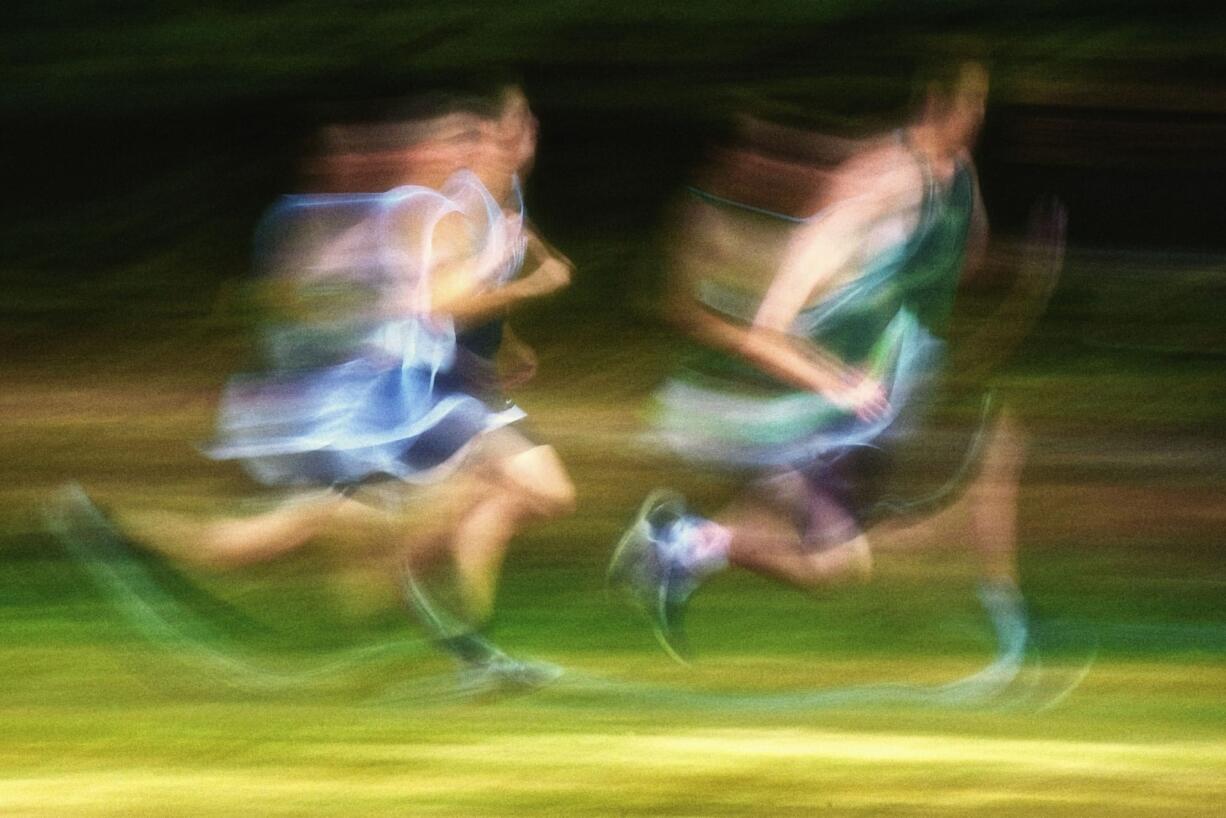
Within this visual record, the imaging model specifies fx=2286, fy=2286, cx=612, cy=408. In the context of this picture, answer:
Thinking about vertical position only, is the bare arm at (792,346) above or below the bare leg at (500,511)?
above

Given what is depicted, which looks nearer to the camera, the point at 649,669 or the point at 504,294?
the point at 504,294

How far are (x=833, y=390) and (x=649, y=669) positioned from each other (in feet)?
3.01

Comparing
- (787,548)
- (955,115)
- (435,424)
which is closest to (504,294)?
(435,424)

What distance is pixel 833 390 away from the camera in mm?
4797

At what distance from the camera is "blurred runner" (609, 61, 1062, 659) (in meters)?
4.91

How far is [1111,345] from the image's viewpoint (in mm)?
8172

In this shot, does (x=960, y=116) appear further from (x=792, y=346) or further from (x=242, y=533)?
(x=242, y=533)

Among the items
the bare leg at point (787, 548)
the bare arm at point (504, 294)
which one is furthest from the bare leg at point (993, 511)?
the bare arm at point (504, 294)

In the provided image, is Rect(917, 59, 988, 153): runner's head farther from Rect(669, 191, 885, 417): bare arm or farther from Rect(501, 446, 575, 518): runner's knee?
Rect(501, 446, 575, 518): runner's knee

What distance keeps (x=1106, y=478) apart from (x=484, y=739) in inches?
139

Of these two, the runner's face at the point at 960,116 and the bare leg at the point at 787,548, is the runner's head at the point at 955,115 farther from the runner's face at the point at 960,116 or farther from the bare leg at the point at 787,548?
the bare leg at the point at 787,548

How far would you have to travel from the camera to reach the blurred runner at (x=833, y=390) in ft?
16.1

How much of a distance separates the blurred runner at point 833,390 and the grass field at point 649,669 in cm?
25

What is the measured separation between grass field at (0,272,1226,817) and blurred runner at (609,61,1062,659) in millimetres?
248
